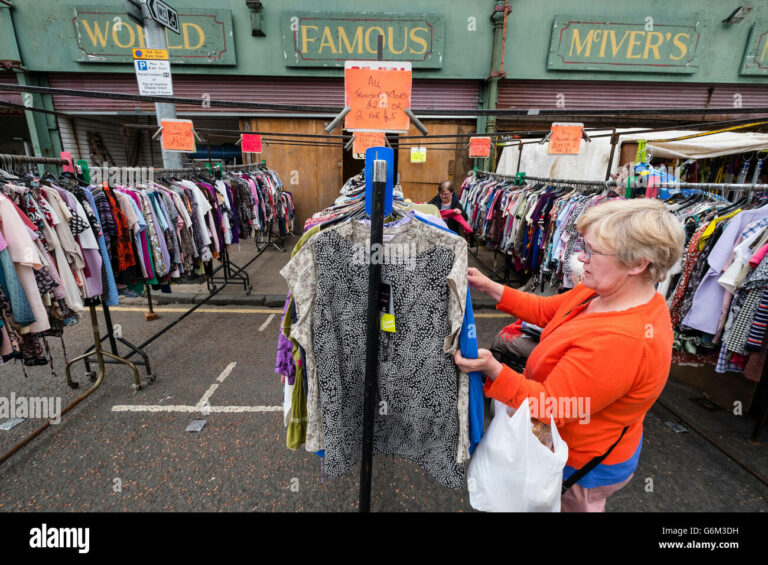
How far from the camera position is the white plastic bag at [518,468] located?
1.33 m

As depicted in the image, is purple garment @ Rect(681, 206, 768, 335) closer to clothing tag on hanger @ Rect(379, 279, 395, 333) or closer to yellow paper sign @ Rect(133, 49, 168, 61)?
clothing tag on hanger @ Rect(379, 279, 395, 333)

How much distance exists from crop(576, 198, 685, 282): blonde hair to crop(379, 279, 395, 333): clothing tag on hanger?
2.80ft

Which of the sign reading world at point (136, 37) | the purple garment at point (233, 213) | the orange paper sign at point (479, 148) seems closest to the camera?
the purple garment at point (233, 213)

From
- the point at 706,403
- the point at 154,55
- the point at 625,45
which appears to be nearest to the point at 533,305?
the point at 706,403

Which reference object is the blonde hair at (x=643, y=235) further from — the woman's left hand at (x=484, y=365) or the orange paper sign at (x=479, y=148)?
the orange paper sign at (x=479, y=148)

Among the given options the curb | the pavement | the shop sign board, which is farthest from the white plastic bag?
the shop sign board

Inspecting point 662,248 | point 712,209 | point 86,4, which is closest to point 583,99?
point 712,209

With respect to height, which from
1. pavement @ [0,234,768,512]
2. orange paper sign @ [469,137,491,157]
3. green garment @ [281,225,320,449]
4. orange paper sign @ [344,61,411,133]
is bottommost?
pavement @ [0,234,768,512]

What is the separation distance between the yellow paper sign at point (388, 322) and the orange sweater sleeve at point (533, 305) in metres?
0.75

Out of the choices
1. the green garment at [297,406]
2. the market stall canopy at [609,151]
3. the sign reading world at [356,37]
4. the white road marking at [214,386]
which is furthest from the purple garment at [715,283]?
the sign reading world at [356,37]

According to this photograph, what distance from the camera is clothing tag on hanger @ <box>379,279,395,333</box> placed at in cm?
147

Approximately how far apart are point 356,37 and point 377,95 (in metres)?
9.02

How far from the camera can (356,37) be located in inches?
352
